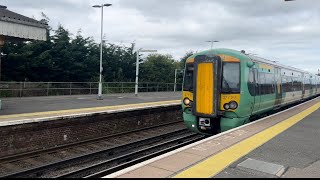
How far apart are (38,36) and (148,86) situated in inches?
885

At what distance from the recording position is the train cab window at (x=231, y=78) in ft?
35.0

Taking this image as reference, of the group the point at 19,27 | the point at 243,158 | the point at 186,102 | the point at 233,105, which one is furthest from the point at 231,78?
the point at 19,27

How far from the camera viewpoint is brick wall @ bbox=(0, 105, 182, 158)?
1065 centimetres

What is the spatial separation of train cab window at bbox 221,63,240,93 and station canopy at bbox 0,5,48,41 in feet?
28.0

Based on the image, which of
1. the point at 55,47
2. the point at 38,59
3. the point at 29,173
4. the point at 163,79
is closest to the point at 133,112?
the point at 29,173

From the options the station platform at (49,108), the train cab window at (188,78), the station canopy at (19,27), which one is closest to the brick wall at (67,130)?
the station platform at (49,108)

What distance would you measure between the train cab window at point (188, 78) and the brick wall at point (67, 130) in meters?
4.24

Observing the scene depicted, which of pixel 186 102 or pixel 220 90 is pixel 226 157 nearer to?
pixel 220 90

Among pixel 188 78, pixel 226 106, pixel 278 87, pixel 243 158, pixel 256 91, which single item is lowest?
pixel 243 158

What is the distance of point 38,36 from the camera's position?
14805 millimetres

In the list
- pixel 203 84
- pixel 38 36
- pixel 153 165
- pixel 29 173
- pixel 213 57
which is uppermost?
pixel 38 36

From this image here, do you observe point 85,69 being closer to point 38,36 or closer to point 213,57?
point 38,36

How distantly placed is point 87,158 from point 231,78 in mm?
5136

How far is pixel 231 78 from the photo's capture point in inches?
424
